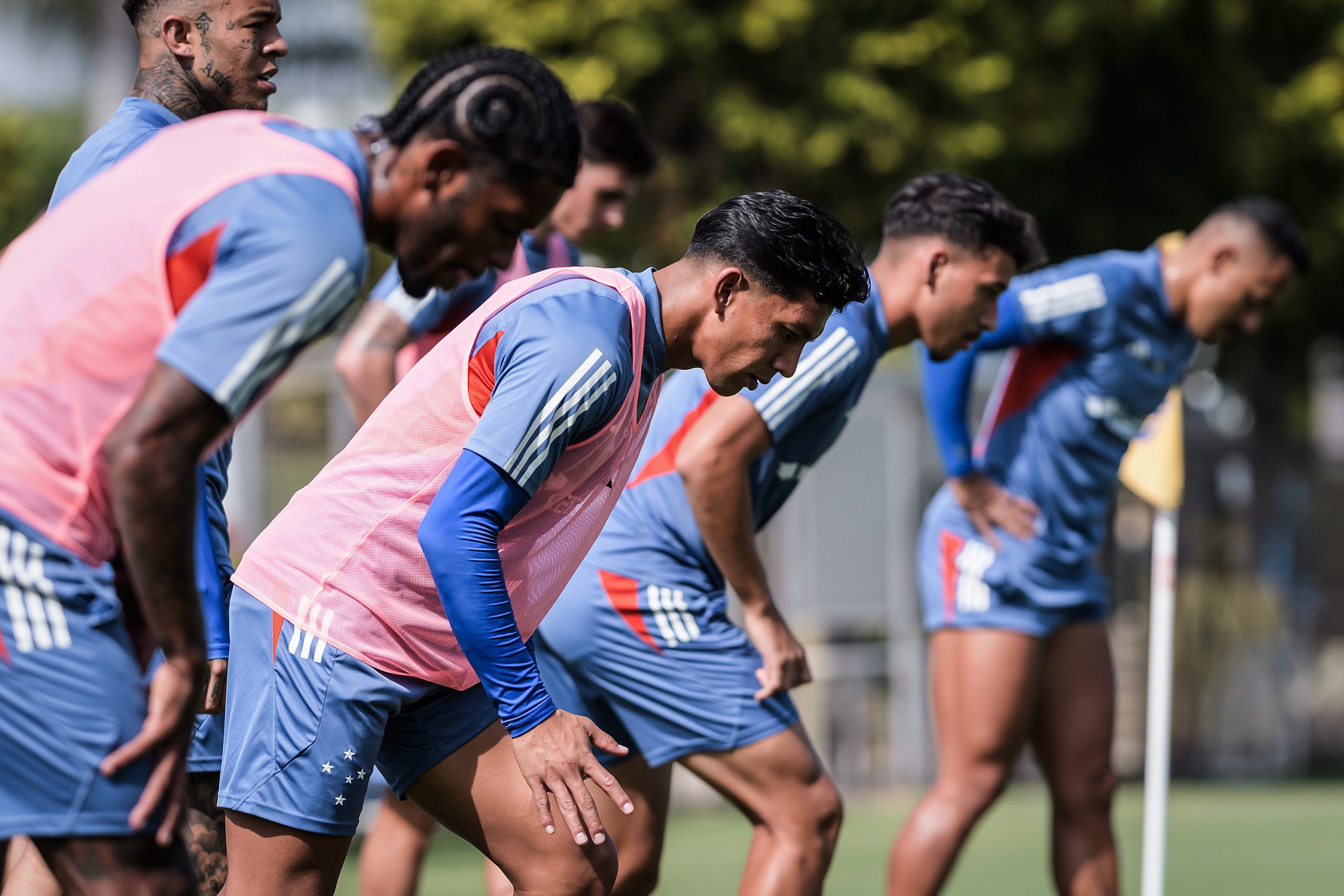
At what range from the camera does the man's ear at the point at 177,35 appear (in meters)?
3.36

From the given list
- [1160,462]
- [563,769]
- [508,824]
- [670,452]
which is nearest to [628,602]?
[670,452]

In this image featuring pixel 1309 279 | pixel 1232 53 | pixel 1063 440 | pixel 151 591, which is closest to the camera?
pixel 151 591

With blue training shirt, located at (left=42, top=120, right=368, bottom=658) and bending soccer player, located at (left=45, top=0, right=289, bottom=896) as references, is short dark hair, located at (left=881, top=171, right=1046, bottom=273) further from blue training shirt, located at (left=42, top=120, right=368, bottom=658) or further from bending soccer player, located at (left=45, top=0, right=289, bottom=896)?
blue training shirt, located at (left=42, top=120, right=368, bottom=658)

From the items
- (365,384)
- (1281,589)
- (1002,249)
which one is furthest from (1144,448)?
(1281,589)

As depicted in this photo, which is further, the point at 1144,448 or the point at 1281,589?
the point at 1281,589

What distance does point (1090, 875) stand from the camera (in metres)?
5.07

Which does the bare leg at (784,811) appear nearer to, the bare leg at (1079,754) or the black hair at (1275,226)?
the bare leg at (1079,754)

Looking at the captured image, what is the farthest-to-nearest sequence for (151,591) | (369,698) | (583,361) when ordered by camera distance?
(369,698) < (583,361) < (151,591)

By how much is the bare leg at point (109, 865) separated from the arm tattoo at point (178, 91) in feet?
5.43

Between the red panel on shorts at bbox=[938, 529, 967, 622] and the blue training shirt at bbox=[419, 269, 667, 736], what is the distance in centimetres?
255

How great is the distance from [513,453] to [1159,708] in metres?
4.01

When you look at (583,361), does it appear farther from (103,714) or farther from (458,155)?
(103,714)

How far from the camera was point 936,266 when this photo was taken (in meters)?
4.27

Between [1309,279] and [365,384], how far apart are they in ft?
35.2
